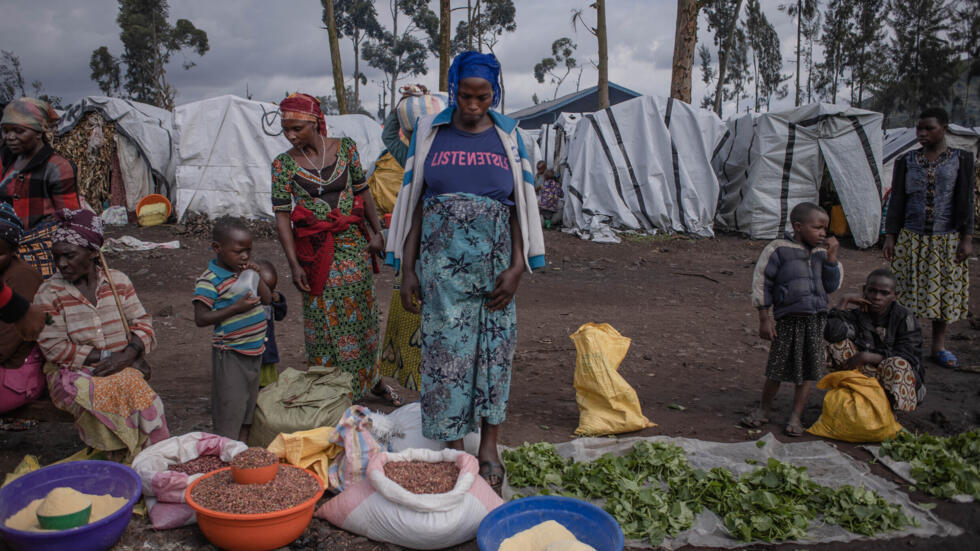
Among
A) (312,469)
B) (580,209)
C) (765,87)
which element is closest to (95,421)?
(312,469)

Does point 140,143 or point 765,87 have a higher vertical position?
point 765,87

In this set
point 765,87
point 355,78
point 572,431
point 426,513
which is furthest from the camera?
point 765,87

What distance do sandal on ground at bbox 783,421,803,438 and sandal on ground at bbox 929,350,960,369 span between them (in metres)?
2.06

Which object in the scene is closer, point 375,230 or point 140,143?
point 375,230

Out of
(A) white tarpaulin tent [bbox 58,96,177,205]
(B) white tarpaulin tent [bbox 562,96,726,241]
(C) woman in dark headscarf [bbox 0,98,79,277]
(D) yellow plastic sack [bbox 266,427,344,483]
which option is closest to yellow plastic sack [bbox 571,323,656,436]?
(D) yellow plastic sack [bbox 266,427,344,483]

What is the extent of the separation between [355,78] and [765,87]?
85.9ft

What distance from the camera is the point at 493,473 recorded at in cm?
274

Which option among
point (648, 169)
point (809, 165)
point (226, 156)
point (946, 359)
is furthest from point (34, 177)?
point (809, 165)

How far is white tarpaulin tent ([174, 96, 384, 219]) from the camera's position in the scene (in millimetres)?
10711

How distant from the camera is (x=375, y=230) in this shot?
11.5ft

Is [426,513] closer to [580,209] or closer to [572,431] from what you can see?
[572,431]

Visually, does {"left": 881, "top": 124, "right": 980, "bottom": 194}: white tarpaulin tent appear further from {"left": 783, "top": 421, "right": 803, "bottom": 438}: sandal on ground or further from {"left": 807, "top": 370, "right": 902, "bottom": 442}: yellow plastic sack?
{"left": 783, "top": 421, "right": 803, "bottom": 438}: sandal on ground

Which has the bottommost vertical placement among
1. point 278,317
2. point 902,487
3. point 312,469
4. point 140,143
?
point 902,487

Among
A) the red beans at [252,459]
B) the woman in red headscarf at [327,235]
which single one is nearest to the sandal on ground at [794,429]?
the woman in red headscarf at [327,235]
